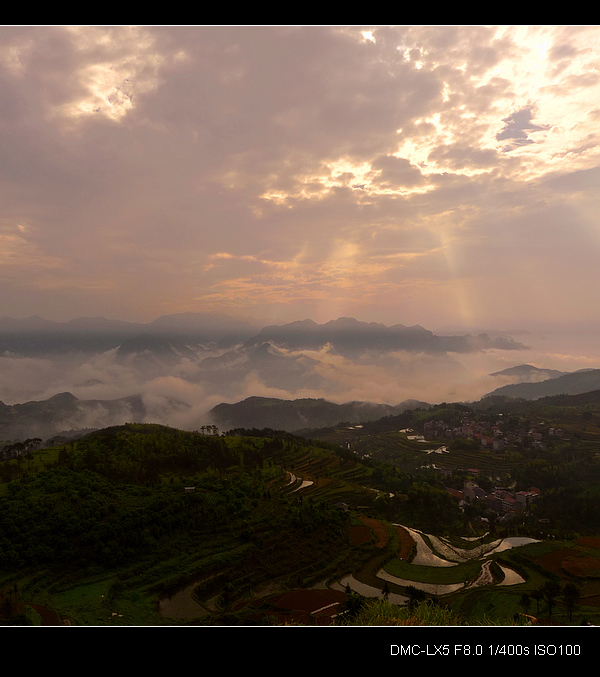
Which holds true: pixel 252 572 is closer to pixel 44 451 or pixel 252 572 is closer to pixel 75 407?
pixel 44 451

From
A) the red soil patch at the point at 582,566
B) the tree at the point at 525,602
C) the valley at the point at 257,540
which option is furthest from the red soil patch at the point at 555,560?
the tree at the point at 525,602

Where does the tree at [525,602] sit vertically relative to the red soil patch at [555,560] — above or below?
above

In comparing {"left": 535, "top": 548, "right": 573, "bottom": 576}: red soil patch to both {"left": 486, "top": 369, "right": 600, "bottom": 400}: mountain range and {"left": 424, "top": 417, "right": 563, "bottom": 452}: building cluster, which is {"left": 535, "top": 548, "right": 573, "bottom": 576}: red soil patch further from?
{"left": 486, "top": 369, "right": 600, "bottom": 400}: mountain range

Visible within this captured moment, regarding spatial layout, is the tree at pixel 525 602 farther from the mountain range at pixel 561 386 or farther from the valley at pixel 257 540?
the mountain range at pixel 561 386

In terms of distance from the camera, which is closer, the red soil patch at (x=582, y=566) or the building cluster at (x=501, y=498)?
the red soil patch at (x=582, y=566)

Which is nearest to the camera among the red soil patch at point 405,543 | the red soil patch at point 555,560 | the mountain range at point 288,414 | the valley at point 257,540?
the valley at point 257,540

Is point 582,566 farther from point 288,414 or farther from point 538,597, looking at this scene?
point 288,414

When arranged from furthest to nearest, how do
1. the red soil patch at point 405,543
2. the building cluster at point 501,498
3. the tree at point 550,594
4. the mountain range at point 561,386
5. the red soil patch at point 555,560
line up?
the mountain range at point 561,386 < the building cluster at point 501,498 < the red soil patch at point 405,543 < the red soil patch at point 555,560 < the tree at point 550,594

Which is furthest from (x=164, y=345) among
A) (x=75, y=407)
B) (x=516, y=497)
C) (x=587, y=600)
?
(x=587, y=600)

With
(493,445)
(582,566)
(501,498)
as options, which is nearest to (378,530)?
(582,566)
